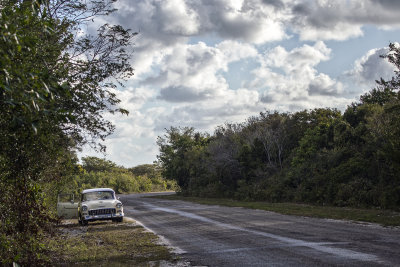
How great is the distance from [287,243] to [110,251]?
486 cm

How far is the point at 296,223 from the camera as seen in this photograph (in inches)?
637

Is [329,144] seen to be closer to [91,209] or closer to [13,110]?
[91,209]

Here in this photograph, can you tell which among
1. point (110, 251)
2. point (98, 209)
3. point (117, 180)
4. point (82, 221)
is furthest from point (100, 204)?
point (117, 180)

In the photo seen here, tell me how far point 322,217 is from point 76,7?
1277 cm

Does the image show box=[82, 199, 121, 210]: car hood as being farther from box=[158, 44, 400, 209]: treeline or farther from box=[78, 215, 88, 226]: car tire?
box=[158, 44, 400, 209]: treeline

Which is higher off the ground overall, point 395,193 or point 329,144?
point 329,144

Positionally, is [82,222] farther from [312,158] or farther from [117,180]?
[117,180]

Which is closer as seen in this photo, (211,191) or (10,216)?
(10,216)

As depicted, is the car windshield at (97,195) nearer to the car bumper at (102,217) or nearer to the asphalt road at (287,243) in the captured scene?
the car bumper at (102,217)

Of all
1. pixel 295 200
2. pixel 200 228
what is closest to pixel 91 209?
pixel 200 228

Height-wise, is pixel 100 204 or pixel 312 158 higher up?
pixel 312 158

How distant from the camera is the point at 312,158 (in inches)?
1254

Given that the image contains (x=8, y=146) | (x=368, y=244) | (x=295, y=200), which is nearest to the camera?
(x=8, y=146)

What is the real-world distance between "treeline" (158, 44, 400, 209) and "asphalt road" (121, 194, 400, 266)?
7.27 metres
